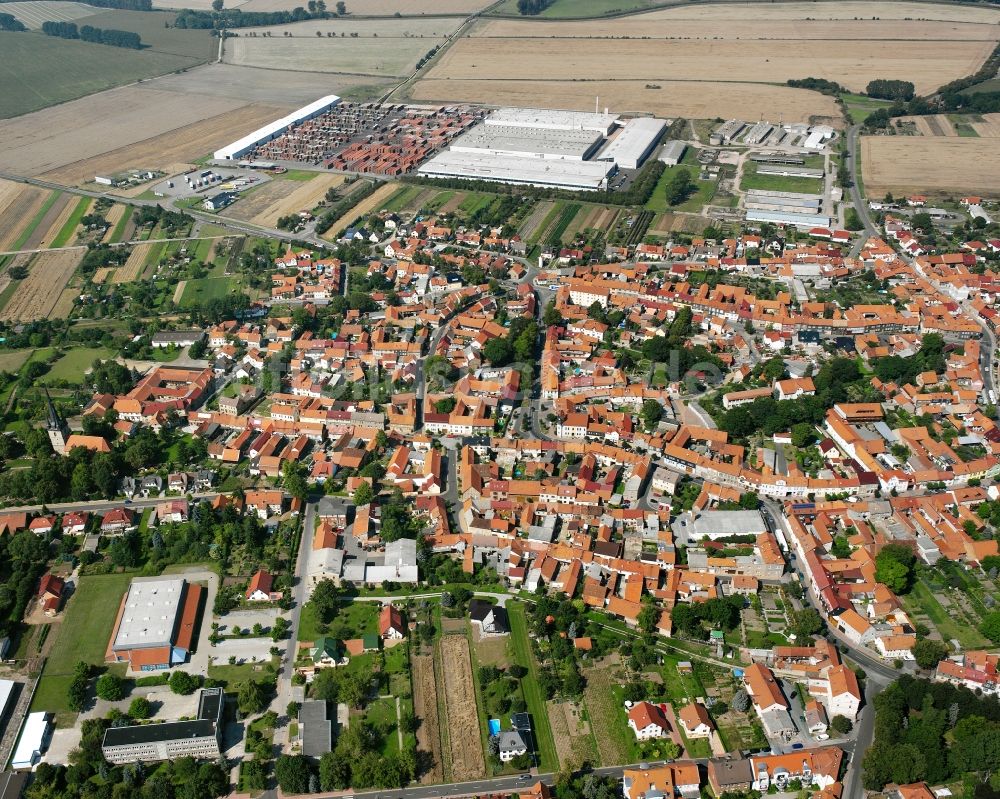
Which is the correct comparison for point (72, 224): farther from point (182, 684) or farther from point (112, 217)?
point (182, 684)

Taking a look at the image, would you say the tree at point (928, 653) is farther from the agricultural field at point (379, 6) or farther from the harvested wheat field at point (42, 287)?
the agricultural field at point (379, 6)

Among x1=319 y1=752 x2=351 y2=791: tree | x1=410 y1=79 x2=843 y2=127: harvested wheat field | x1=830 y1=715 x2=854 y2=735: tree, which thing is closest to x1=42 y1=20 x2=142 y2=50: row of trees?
x1=410 y1=79 x2=843 y2=127: harvested wheat field

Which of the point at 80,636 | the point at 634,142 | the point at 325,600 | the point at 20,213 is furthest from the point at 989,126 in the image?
the point at 80,636

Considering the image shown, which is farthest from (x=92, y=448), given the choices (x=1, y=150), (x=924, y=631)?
(x=1, y=150)

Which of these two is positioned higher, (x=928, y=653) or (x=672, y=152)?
(x=672, y=152)

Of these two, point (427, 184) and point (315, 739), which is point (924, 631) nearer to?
point (315, 739)

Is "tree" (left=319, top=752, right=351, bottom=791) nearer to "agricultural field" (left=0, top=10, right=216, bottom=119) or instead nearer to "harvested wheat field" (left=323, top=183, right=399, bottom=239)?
"harvested wheat field" (left=323, top=183, right=399, bottom=239)

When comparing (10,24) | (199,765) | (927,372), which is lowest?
(199,765)
